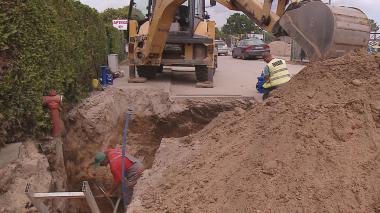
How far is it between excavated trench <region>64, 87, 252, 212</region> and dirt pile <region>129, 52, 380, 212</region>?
2973mm

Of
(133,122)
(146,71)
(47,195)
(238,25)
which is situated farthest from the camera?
(238,25)

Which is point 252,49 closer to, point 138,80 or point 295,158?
point 138,80

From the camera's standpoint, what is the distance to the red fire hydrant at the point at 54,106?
661cm

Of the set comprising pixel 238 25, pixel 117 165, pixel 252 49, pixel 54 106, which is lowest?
pixel 117 165

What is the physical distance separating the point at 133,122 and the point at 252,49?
64.2 feet

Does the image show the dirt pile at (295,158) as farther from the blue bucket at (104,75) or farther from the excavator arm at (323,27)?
the blue bucket at (104,75)

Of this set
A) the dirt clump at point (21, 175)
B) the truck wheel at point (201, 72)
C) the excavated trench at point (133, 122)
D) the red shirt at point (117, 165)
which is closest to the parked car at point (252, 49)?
the truck wheel at point (201, 72)

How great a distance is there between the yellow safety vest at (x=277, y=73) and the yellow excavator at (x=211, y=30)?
6.31 feet

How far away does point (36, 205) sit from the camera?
14.9 ft

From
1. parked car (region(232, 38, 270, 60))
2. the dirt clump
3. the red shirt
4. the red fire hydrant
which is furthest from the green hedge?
parked car (region(232, 38, 270, 60))

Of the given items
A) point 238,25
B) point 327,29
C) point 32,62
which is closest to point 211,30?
point 32,62

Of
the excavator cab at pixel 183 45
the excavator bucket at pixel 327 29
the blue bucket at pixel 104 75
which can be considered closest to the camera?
the excavator bucket at pixel 327 29

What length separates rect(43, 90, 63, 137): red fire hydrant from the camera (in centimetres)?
661

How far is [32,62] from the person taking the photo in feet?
20.1
